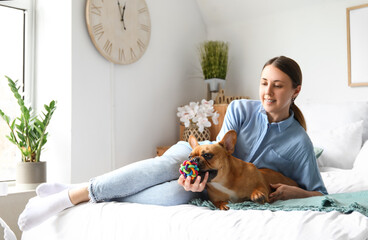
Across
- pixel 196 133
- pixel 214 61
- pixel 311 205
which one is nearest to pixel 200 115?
pixel 196 133

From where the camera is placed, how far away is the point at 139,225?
4.12 ft

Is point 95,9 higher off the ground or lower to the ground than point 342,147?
higher

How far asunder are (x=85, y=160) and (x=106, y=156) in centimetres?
20

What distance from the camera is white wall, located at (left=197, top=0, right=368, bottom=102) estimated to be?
10.1 feet

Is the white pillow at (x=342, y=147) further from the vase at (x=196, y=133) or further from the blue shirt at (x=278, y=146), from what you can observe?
the blue shirt at (x=278, y=146)

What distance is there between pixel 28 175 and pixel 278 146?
1.55 m

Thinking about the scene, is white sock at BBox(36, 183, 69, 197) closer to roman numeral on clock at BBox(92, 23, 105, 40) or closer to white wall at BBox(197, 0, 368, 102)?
roman numeral on clock at BBox(92, 23, 105, 40)

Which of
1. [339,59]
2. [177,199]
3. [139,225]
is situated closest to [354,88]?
[339,59]

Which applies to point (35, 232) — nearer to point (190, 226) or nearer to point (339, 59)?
point (190, 226)

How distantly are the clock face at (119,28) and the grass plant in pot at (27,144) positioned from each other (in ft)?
2.11

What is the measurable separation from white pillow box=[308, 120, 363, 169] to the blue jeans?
1.41 meters

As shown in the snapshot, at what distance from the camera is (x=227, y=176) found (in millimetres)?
1312

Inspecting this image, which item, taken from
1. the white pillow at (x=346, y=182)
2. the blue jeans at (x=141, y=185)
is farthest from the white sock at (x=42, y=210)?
the white pillow at (x=346, y=182)

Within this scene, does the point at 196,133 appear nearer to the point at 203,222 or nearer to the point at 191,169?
the point at 191,169
